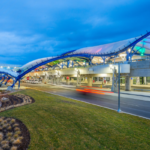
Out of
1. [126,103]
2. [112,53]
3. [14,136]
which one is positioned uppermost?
[112,53]

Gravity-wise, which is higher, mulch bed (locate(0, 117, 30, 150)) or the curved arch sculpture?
the curved arch sculpture

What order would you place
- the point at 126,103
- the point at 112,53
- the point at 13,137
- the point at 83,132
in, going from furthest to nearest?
1. the point at 112,53
2. the point at 126,103
3. the point at 83,132
4. the point at 13,137

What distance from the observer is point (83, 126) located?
322 inches

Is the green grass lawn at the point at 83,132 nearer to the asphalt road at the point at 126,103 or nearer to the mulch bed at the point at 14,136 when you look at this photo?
the mulch bed at the point at 14,136

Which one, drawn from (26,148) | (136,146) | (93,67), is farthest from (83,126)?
(93,67)

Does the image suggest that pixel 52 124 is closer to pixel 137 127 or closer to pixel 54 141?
pixel 54 141

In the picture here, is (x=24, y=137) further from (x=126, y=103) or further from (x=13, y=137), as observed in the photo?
(x=126, y=103)

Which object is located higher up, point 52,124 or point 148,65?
point 148,65

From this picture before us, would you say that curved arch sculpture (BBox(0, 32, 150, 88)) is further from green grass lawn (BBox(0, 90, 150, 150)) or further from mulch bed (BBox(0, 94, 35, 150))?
green grass lawn (BBox(0, 90, 150, 150))

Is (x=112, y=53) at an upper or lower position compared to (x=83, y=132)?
upper

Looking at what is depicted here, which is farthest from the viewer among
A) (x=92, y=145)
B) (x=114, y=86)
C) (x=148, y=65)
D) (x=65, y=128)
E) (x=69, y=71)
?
(x=69, y=71)

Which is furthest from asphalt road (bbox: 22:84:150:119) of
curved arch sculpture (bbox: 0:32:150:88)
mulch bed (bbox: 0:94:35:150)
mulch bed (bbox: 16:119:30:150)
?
curved arch sculpture (bbox: 0:32:150:88)

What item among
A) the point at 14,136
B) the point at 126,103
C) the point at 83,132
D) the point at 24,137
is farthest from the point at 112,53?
the point at 14,136

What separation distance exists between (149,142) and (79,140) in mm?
3817
